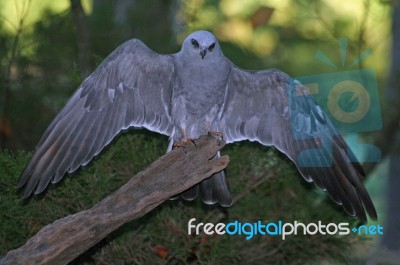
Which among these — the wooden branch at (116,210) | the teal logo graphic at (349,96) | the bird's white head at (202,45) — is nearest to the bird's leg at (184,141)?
the wooden branch at (116,210)

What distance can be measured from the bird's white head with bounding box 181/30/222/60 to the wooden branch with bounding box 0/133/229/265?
67 centimetres

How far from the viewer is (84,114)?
4.01 meters

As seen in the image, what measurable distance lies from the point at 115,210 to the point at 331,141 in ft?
5.33

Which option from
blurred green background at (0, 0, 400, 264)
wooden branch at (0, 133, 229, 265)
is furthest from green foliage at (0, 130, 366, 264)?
wooden branch at (0, 133, 229, 265)

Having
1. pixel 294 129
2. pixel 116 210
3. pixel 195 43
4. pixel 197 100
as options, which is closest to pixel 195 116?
pixel 197 100

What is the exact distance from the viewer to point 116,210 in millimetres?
3172

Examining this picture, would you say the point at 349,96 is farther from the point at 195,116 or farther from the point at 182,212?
the point at 182,212

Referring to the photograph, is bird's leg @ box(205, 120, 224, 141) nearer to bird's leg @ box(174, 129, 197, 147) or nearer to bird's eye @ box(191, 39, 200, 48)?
bird's leg @ box(174, 129, 197, 147)

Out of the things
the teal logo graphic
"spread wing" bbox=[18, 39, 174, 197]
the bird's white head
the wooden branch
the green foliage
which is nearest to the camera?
the wooden branch

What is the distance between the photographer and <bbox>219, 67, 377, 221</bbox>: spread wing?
3.92 metres

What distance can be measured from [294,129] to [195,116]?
26.7 inches

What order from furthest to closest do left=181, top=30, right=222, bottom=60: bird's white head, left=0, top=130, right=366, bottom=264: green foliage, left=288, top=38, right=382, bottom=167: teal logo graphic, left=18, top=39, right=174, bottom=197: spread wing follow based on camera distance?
left=288, top=38, right=382, bottom=167: teal logo graphic, left=0, top=130, right=366, bottom=264: green foliage, left=18, top=39, right=174, bottom=197: spread wing, left=181, top=30, right=222, bottom=60: bird's white head

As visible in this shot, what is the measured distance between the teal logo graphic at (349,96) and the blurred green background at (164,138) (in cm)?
7

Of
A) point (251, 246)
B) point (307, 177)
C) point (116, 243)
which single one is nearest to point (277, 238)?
point (251, 246)
